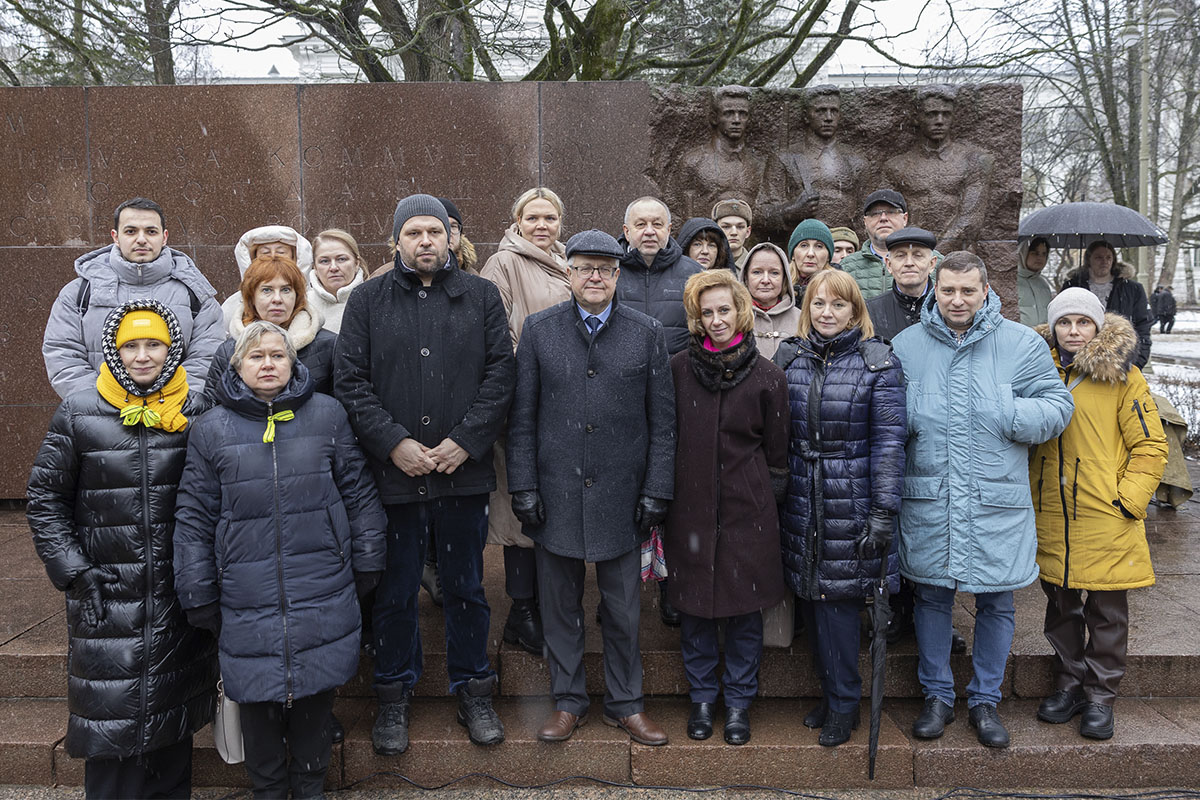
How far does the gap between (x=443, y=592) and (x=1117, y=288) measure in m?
5.64

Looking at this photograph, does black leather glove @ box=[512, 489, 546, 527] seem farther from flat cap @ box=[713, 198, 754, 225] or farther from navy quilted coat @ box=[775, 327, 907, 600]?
flat cap @ box=[713, 198, 754, 225]

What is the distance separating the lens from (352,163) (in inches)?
248

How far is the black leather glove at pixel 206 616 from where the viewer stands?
2.89 meters

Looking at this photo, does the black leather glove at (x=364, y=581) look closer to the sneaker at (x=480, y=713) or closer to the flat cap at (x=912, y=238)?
the sneaker at (x=480, y=713)

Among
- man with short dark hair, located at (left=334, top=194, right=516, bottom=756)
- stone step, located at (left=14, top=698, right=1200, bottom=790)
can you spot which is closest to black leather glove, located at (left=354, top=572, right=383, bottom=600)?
man with short dark hair, located at (left=334, top=194, right=516, bottom=756)

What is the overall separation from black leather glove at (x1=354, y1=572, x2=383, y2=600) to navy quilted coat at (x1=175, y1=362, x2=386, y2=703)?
0.23ft

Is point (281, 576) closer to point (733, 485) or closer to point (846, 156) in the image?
point (733, 485)

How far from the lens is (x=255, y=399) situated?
2.96 meters

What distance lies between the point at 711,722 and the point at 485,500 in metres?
1.26

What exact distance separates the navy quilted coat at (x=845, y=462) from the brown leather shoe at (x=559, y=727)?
103 centimetres

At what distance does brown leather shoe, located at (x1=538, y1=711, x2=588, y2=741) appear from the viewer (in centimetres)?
341

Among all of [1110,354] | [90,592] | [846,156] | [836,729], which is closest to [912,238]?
Answer: [1110,354]

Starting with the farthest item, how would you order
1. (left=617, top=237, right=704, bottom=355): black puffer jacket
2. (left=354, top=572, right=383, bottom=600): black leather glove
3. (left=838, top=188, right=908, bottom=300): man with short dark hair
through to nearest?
(left=838, top=188, right=908, bottom=300): man with short dark hair, (left=617, top=237, right=704, bottom=355): black puffer jacket, (left=354, top=572, right=383, bottom=600): black leather glove

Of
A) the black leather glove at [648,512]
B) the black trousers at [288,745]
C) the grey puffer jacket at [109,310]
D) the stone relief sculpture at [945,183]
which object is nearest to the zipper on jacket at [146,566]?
the black trousers at [288,745]
